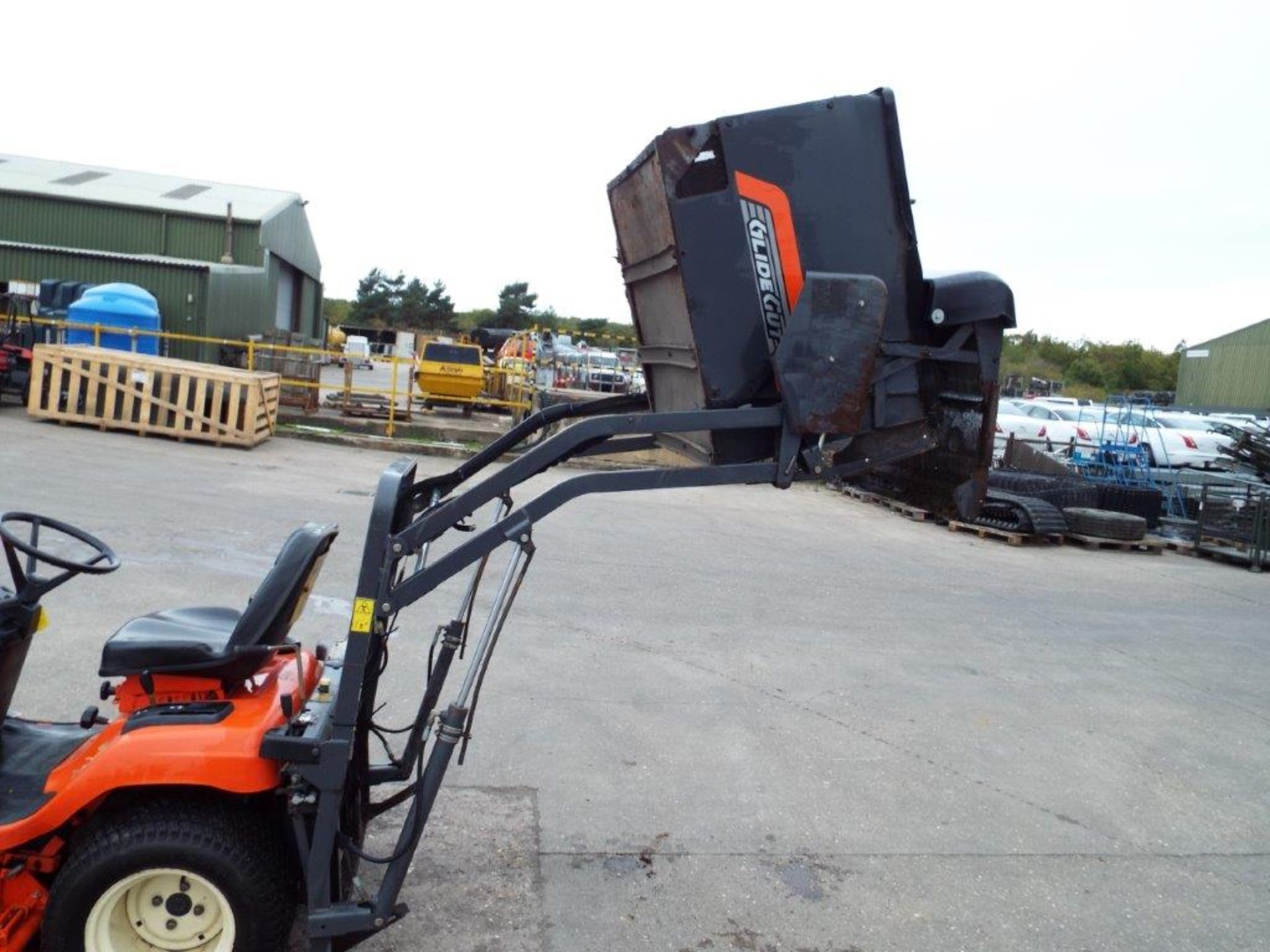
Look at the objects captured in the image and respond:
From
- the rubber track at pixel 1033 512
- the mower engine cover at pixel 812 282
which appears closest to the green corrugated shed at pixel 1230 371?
the rubber track at pixel 1033 512

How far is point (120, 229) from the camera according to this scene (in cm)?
3027

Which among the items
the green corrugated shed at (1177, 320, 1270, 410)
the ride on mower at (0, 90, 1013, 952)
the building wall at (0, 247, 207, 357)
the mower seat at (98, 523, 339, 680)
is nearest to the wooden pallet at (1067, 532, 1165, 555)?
the ride on mower at (0, 90, 1013, 952)

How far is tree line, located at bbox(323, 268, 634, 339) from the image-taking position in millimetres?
73312

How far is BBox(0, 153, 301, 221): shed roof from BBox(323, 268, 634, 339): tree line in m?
33.9

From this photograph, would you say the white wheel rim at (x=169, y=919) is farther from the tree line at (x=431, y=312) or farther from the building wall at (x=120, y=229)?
the tree line at (x=431, y=312)

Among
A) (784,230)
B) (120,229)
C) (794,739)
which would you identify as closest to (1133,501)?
(794,739)

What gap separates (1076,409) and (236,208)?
27122mm

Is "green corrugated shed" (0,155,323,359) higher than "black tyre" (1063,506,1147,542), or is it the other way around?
"green corrugated shed" (0,155,323,359)

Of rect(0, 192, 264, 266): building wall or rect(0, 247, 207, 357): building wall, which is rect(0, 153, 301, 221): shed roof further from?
rect(0, 247, 207, 357): building wall

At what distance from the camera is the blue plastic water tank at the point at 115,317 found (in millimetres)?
19531

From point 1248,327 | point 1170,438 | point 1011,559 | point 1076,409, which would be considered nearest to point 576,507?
point 1011,559

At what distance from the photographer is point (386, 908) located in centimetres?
316

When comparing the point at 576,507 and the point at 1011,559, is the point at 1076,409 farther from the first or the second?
the point at 576,507

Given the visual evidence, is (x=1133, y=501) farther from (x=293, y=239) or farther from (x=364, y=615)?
(x=293, y=239)
